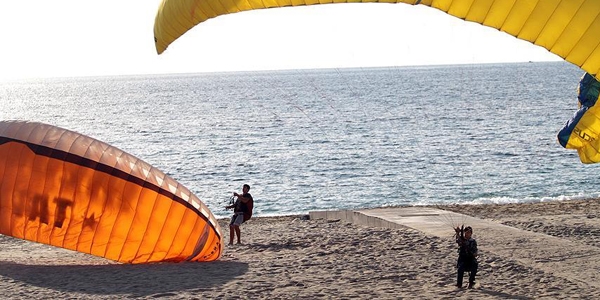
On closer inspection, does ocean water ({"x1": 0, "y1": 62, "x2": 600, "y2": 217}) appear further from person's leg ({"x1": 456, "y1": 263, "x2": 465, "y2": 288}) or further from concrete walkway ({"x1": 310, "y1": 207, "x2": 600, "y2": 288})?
person's leg ({"x1": 456, "y1": 263, "x2": 465, "y2": 288})

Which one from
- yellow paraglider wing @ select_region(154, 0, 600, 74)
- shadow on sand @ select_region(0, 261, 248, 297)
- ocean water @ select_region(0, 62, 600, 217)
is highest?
ocean water @ select_region(0, 62, 600, 217)

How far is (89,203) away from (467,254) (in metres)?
5.75

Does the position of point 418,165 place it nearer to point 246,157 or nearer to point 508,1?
point 246,157

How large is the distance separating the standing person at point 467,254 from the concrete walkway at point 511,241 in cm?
142

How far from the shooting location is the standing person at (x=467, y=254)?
1169 centimetres

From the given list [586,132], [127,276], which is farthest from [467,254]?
[127,276]

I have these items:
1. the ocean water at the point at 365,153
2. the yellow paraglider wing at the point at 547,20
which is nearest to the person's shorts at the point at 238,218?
the yellow paraglider wing at the point at 547,20

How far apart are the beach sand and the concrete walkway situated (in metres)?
0.15

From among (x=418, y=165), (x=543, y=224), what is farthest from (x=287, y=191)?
(x=543, y=224)

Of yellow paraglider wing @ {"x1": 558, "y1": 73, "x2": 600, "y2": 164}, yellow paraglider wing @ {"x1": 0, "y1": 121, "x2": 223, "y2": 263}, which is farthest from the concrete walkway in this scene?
yellow paraglider wing @ {"x1": 0, "y1": 121, "x2": 223, "y2": 263}

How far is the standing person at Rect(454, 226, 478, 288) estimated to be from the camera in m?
11.7

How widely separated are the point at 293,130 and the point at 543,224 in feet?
168

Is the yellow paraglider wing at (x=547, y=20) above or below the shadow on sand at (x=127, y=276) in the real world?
above

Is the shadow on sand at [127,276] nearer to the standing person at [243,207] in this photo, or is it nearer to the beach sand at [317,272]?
the beach sand at [317,272]
